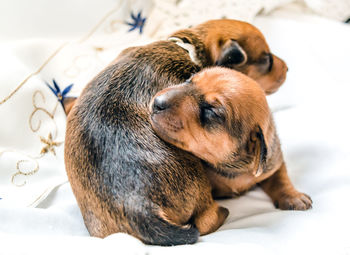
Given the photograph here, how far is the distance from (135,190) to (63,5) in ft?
7.46

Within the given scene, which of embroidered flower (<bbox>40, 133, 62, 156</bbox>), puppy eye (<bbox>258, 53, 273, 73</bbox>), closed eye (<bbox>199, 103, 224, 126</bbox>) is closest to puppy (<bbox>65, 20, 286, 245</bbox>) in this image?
closed eye (<bbox>199, 103, 224, 126</bbox>)

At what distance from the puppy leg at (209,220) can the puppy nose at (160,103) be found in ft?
1.60

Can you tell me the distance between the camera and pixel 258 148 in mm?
1715

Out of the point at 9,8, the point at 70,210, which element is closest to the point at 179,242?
the point at 70,210

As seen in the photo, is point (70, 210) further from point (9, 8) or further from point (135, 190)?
point (9, 8)

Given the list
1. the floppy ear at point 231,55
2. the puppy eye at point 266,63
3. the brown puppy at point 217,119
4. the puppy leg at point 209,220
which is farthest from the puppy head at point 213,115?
the puppy eye at point 266,63

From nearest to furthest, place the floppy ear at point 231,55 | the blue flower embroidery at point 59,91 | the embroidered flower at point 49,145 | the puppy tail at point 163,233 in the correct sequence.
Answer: the puppy tail at point 163,233 → the floppy ear at point 231,55 → the embroidered flower at point 49,145 → the blue flower embroidery at point 59,91

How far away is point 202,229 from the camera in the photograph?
5.60ft

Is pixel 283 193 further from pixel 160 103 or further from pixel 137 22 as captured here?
pixel 137 22

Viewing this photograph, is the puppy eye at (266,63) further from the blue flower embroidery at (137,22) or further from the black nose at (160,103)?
the blue flower embroidery at (137,22)

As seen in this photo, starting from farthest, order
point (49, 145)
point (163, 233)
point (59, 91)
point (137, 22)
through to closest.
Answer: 1. point (137, 22)
2. point (59, 91)
3. point (49, 145)
4. point (163, 233)

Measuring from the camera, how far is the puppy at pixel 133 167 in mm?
1489

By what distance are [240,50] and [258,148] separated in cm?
62

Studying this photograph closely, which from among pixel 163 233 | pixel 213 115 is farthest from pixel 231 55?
pixel 163 233
